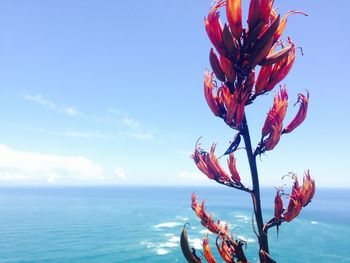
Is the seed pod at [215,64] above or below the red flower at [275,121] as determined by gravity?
above

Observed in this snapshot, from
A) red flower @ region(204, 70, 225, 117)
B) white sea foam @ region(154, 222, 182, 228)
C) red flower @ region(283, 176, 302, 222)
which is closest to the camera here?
red flower @ region(283, 176, 302, 222)

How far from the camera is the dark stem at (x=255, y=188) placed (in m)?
2.93

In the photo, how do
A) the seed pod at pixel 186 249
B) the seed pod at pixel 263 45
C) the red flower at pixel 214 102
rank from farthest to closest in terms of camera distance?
the red flower at pixel 214 102 < the seed pod at pixel 263 45 < the seed pod at pixel 186 249

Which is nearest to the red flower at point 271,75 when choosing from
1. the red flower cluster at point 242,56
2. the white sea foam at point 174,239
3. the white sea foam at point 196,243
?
the red flower cluster at point 242,56

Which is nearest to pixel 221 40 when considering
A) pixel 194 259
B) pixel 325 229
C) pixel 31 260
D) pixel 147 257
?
pixel 194 259

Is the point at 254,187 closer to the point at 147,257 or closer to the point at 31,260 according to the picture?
the point at 147,257

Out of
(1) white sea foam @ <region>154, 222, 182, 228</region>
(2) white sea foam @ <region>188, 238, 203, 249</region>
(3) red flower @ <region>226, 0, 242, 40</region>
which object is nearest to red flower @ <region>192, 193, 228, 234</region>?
(3) red flower @ <region>226, 0, 242, 40</region>

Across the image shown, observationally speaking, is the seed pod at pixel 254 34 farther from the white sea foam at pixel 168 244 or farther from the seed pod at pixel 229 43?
the white sea foam at pixel 168 244

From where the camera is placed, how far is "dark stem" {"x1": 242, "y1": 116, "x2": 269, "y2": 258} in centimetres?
293

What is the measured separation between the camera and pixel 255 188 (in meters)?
3.07

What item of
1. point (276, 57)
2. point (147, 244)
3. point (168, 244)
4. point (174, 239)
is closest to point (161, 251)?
point (168, 244)

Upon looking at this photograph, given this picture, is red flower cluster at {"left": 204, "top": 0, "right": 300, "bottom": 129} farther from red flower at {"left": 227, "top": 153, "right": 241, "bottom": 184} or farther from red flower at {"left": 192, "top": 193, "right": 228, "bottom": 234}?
red flower at {"left": 192, "top": 193, "right": 228, "bottom": 234}

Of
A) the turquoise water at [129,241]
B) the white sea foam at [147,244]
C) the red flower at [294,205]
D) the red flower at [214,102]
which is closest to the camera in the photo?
the red flower at [294,205]

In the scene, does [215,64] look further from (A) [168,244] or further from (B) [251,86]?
(A) [168,244]
